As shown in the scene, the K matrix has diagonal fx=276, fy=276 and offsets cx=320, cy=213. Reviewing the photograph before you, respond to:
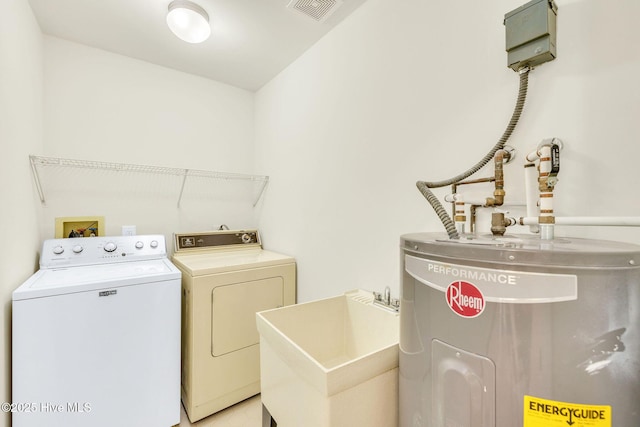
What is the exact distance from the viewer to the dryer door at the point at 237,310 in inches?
73.7

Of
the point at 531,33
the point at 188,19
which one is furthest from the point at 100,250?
the point at 531,33

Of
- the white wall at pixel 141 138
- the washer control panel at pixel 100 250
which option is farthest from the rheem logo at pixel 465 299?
the white wall at pixel 141 138

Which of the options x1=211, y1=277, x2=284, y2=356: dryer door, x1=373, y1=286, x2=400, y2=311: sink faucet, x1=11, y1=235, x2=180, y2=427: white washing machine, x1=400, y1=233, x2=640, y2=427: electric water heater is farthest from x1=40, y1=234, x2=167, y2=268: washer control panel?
x1=400, y1=233, x2=640, y2=427: electric water heater

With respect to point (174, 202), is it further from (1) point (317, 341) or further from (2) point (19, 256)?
(1) point (317, 341)

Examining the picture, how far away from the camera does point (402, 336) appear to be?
0.85 m

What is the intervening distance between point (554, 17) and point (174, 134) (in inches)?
103

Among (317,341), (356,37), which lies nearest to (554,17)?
(356,37)

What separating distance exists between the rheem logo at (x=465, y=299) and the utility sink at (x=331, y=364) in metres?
0.38

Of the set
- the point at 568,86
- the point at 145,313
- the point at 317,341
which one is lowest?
the point at 317,341

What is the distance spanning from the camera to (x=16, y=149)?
1478mm

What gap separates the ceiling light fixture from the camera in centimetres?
163

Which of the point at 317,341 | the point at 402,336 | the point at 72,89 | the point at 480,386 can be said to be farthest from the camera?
the point at 72,89

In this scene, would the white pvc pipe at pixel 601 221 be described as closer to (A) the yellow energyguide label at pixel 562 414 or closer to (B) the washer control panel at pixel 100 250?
(A) the yellow energyguide label at pixel 562 414

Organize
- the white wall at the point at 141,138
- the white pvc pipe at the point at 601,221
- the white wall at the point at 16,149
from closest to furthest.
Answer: the white pvc pipe at the point at 601,221 < the white wall at the point at 16,149 < the white wall at the point at 141,138
